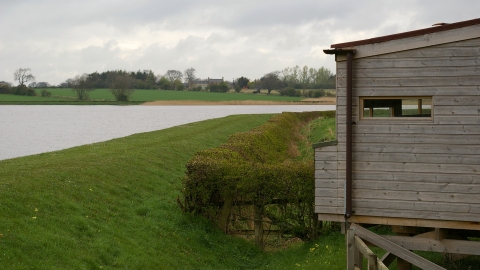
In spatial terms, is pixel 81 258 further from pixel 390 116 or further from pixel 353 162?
pixel 390 116

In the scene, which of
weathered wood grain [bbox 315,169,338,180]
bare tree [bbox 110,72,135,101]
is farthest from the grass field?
weathered wood grain [bbox 315,169,338,180]

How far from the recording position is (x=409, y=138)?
36.7 feet

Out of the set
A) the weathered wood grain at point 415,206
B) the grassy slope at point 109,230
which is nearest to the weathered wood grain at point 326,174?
the weathered wood grain at point 415,206

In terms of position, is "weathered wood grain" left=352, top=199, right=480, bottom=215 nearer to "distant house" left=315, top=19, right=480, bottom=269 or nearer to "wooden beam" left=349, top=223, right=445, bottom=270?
"distant house" left=315, top=19, right=480, bottom=269

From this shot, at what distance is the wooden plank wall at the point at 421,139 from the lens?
10.9 metres

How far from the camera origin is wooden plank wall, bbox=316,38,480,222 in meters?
10.9

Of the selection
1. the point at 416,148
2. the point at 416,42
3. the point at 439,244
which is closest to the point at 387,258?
the point at 439,244

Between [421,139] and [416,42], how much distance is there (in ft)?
6.25

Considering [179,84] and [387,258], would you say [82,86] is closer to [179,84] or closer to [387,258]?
[179,84]

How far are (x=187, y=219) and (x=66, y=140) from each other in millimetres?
29613

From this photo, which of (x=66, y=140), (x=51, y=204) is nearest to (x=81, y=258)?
(x=51, y=204)

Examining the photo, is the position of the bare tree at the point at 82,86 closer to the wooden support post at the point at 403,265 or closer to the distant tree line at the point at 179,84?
the distant tree line at the point at 179,84

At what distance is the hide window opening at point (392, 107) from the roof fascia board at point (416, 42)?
94cm

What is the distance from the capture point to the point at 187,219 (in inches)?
644
